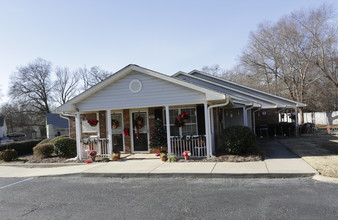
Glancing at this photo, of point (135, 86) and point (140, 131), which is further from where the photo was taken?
point (140, 131)

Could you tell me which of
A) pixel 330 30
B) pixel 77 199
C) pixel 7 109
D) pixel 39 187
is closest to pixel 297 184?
pixel 77 199

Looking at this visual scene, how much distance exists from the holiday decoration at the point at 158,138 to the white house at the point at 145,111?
345 mm

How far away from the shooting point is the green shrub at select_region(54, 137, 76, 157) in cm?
1241

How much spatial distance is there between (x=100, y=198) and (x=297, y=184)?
15.6 ft

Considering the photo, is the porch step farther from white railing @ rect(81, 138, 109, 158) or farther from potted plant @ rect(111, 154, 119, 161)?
white railing @ rect(81, 138, 109, 158)

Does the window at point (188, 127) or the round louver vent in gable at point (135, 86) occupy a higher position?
the round louver vent in gable at point (135, 86)

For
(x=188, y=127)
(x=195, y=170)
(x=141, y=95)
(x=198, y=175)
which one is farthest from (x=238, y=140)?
(x=141, y=95)

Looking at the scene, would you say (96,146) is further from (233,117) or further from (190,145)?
(233,117)

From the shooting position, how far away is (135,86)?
1071 cm

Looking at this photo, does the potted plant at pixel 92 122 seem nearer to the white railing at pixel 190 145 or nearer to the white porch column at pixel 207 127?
the white railing at pixel 190 145

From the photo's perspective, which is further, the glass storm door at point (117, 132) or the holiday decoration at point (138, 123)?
the glass storm door at point (117, 132)

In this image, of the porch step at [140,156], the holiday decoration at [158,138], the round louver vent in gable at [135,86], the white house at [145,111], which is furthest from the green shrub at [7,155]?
the round louver vent in gable at [135,86]

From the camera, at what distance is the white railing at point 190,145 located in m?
10.5

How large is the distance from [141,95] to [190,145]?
115 inches
